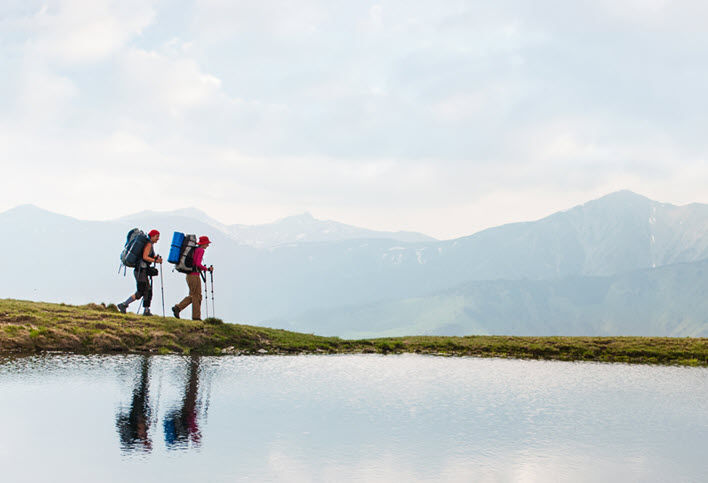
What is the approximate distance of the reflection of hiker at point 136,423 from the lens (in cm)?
1124

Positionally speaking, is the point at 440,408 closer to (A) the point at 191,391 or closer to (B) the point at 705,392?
(A) the point at 191,391

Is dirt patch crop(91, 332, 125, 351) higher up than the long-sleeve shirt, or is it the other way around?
the long-sleeve shirt

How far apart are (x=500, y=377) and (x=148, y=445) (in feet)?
45.0

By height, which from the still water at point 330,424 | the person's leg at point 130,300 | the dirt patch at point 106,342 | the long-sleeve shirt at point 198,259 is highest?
the long-sleeve shirt at point 198,259

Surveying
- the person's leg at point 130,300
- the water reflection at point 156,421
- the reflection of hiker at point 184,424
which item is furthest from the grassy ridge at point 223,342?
the reflection of hiker at point 184,424

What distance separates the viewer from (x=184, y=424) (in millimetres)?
12852

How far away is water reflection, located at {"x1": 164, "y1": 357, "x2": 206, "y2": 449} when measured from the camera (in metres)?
11.5

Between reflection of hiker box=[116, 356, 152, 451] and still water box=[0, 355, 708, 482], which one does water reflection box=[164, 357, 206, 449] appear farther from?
reflection of hiker box=[116, 356, 152, 451]

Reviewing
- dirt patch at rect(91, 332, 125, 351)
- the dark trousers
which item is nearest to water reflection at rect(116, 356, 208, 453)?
dirt patch at rect(91, 332, 125, 351)

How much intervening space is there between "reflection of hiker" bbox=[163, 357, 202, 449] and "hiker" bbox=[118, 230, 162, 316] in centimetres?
1334

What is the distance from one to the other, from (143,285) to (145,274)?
0.53 metres

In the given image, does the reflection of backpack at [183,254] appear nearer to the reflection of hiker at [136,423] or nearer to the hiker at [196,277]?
the hiker at [196,277]

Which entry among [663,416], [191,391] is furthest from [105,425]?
[663,416]

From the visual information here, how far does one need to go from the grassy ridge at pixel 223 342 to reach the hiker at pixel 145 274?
3.69ft
